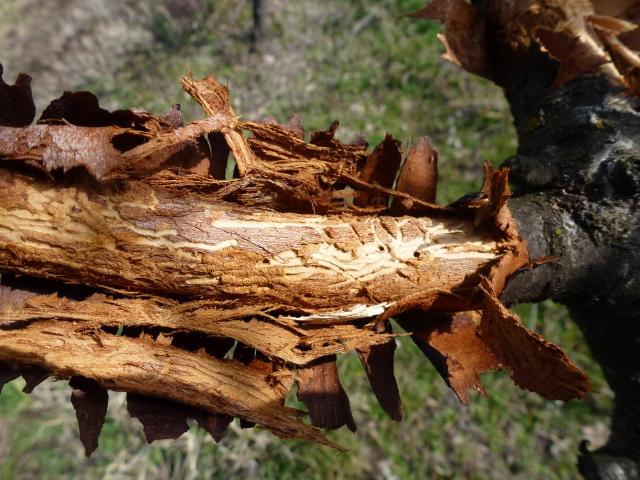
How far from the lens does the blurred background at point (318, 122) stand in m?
2.01

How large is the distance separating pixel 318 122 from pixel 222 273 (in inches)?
70.8

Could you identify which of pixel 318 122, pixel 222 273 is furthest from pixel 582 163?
pixel 318 122

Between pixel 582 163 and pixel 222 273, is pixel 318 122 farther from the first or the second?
pixel 222 273

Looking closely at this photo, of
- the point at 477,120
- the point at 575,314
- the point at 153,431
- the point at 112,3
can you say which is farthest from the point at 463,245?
the point at 112,3

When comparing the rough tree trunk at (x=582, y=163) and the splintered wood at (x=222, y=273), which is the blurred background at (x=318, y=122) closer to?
the rough tree trunk at (x=582, y=163)

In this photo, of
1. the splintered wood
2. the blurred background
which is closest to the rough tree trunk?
the splintered wood

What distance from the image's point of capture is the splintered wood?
787mm

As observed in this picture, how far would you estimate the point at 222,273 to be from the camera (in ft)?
2.76

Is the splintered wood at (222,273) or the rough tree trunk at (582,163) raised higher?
the rough tree trunk at (582,163)

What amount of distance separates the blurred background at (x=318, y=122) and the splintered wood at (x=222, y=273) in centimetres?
123

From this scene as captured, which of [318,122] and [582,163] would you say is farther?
[318,122]

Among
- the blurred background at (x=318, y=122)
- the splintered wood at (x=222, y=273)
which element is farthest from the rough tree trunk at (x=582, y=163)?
the blurred background at (x=318, y=122)

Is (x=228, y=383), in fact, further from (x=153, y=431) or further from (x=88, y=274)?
(x=88, y=274)

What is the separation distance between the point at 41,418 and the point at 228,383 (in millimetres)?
1993
